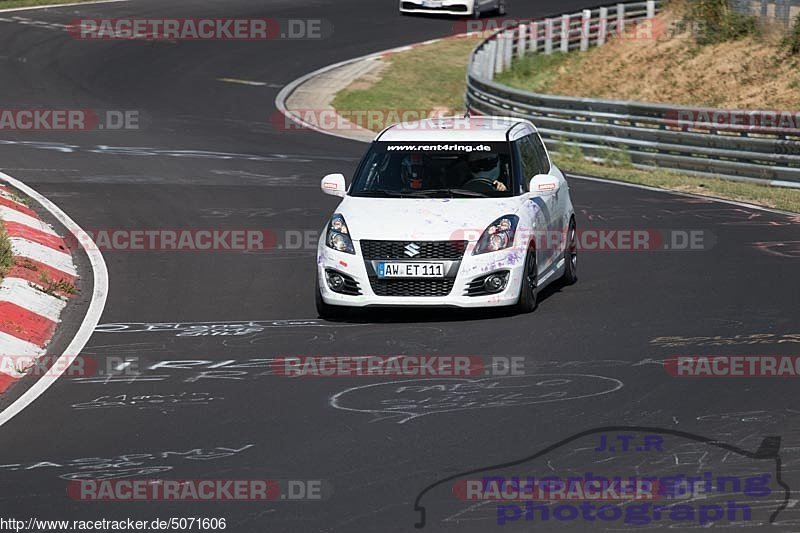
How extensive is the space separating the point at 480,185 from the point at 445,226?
0.99m

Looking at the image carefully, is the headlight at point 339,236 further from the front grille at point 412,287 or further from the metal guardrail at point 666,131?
the metal guardrail at point 666,131

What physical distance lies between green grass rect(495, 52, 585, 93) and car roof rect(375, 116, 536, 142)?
21.7 m

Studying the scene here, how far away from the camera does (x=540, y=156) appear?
14.0 m

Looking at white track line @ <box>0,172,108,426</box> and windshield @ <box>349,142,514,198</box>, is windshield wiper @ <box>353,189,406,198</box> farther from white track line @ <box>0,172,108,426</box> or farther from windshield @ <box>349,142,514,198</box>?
white track line @ <box>0,172,108,426</box>

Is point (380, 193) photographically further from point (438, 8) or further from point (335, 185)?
point (438, 8)

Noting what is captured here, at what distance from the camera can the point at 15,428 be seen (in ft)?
29.2

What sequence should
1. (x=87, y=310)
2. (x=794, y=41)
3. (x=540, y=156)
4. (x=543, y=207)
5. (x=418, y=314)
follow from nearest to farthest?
(x=418, y=314), (x=87, y=310), (x=543, y=207), (x=540, y=156), (x=794, y=41)

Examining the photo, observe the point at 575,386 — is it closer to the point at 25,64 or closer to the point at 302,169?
the point at 302,169

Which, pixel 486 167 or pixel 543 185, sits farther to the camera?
pixel 486 167

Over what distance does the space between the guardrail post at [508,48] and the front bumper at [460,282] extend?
2456 centimetres

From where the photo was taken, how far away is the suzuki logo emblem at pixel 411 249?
1193 centimetres

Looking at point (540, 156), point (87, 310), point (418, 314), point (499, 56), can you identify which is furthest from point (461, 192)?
point (499, 56)

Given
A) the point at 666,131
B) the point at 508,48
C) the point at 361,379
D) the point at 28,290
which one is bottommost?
the point at 28,290

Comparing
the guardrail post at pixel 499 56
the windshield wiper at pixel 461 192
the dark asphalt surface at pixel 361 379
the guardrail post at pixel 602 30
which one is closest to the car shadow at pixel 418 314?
the dark asphalt surface at pixel 361 379
